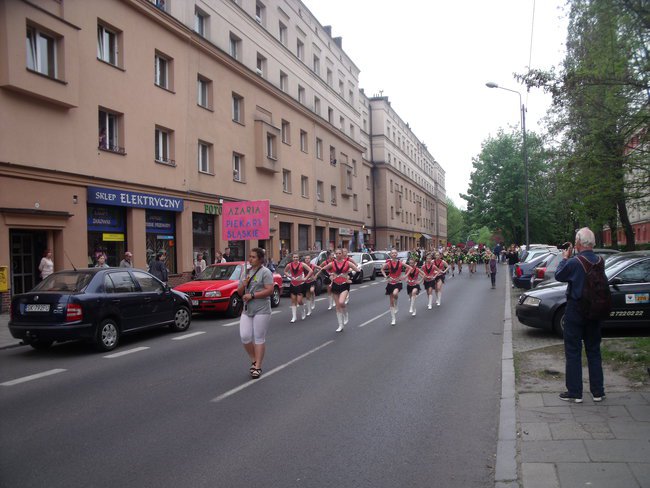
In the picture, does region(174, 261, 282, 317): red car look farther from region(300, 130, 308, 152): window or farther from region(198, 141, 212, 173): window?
region(300, 130, 308, 152): window

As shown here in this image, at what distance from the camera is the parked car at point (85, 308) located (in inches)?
356

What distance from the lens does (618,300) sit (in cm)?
942

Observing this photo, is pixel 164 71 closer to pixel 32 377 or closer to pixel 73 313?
pixel 73 313

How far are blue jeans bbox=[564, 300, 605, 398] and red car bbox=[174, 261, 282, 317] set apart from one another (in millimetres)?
8655

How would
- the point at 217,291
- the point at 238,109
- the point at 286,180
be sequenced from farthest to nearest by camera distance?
1. the point at 286,180
2. the point at 238,109
3. the point at 217,291

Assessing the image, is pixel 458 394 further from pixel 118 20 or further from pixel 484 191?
pixel 484 191

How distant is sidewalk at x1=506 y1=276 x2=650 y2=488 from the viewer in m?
3.71

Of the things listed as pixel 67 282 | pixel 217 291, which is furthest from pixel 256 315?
pixel 217 291

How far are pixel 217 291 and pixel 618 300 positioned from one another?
9263 millimetres

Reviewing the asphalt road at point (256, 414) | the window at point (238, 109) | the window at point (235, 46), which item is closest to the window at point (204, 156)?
the window at point (238, 109)

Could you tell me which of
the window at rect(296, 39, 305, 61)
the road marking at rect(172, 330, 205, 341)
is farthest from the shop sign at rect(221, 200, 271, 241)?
the window at rect(296, 39, 305, 61)

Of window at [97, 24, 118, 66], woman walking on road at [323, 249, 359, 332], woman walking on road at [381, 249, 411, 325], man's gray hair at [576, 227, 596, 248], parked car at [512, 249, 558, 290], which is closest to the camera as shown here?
man's gray hair at [576, 227, 596, 248]

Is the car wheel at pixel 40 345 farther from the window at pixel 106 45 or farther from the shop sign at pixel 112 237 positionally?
the window at pixel 106 45

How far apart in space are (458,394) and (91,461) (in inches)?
158
